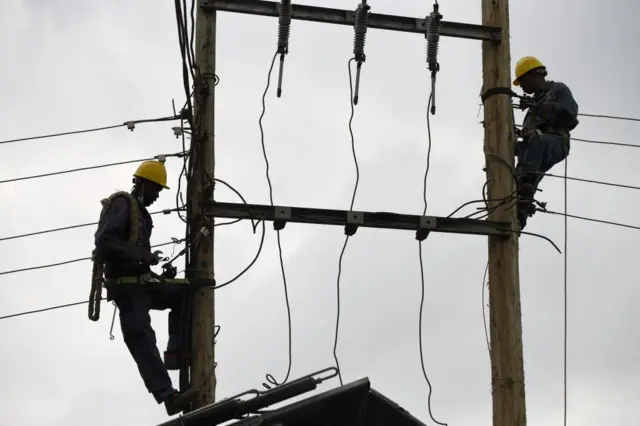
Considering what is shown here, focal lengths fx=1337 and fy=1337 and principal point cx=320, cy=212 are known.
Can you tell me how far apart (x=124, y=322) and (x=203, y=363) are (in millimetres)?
711

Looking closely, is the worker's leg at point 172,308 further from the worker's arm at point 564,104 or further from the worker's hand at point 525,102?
the worker's arm at point 564,104

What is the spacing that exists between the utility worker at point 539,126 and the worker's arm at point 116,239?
3259 millimetres

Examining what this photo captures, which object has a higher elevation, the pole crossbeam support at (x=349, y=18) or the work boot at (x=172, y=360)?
the pole crossbeam support at (x=349, y=18)

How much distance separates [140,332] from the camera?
401 inches

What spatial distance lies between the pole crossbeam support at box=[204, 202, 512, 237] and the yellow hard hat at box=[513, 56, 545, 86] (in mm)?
2165

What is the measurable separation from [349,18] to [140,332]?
3.06 m

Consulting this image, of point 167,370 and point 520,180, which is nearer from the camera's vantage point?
point 167,370

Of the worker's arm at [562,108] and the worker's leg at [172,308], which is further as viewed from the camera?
the worker's arm at [562,108]

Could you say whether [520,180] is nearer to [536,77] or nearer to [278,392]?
[536,77]

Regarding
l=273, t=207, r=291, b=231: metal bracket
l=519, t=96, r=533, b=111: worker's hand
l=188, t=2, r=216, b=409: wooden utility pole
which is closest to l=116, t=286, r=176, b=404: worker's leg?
l=188, t=2, r=216, b=409: wooden utility pole

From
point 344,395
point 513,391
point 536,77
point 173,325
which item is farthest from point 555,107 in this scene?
point 344,395

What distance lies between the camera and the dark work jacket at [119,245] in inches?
399

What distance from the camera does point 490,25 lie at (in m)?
11.3

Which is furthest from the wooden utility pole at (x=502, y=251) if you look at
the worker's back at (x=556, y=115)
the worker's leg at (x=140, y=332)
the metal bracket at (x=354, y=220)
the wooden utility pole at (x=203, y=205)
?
the worker's leg at (x=140, y=332)
